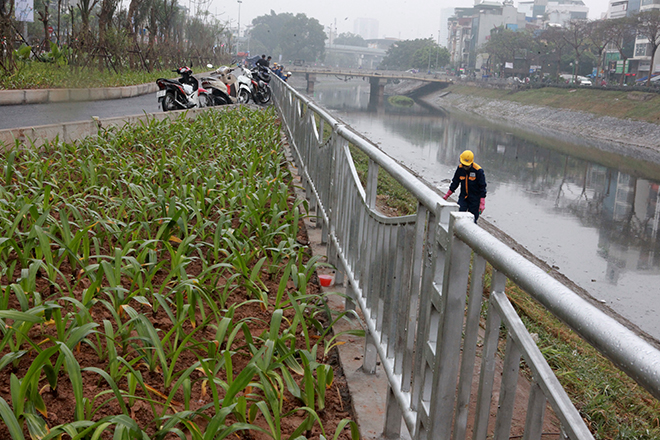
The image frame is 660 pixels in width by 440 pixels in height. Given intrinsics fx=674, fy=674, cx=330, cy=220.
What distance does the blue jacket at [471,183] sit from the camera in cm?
838

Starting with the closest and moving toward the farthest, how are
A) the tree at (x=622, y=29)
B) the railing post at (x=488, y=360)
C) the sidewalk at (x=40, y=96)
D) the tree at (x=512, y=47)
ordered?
1. the railing post at (x=488, y=360)
2. the sidewalk at (x=40, y=96)
3. the tree at (x=622, y=29)
4. the tree at (x=512, y=47)

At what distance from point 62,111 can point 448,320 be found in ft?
35.6

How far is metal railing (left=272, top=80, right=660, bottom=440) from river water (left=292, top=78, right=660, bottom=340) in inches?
283

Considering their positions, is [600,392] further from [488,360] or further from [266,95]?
[266,95]

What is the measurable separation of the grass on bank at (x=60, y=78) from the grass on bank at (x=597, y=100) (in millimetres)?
25798

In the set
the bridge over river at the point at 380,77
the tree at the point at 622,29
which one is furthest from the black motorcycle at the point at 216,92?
the bridge over river at the point at 380,77

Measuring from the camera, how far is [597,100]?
4122 centimetres

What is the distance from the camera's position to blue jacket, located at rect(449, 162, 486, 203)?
8.38m

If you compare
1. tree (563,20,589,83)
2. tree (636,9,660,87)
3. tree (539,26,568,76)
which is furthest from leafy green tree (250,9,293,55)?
tree (636,9,660,87)

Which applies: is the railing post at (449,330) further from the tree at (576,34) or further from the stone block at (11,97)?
the tree at (576,34)

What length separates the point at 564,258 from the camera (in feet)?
42.3

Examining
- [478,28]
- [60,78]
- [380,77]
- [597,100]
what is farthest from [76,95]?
[478,28]

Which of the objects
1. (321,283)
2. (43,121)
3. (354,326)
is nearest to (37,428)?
(354,326)

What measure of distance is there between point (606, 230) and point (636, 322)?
7185 millimetres
